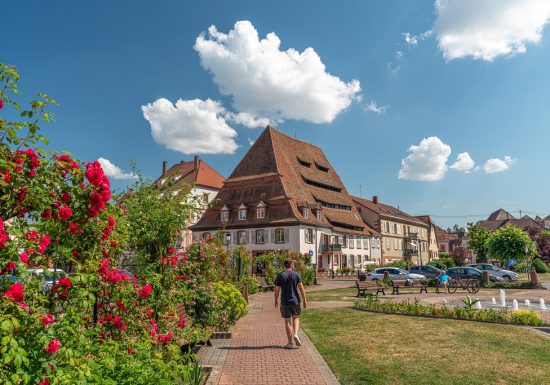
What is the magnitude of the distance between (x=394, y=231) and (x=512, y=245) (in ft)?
109

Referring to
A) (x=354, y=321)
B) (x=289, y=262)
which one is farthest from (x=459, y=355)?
(x=354, y=321)

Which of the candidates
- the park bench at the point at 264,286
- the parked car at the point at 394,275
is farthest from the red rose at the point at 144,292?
the parked car at the point at 394,275

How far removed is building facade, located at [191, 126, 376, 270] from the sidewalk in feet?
99.5

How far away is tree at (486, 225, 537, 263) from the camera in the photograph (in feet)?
112

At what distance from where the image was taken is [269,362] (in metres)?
8.34

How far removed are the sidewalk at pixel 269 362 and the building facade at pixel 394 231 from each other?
5254 centimetres

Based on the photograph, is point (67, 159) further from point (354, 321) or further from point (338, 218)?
point (338, 218)

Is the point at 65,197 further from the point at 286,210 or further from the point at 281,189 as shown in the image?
the point at 281,189

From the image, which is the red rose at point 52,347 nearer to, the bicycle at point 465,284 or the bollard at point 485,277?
the bicycle at point 465,284

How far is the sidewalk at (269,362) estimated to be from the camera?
7.17m

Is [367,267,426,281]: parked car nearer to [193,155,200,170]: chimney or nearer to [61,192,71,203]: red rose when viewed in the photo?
[61,192,71,203]: red rose

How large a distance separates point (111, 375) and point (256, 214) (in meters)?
41.3

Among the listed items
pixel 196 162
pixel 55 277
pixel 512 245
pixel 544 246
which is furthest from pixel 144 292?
pixel 544 246

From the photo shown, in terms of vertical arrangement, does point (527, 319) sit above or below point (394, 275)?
A: below
